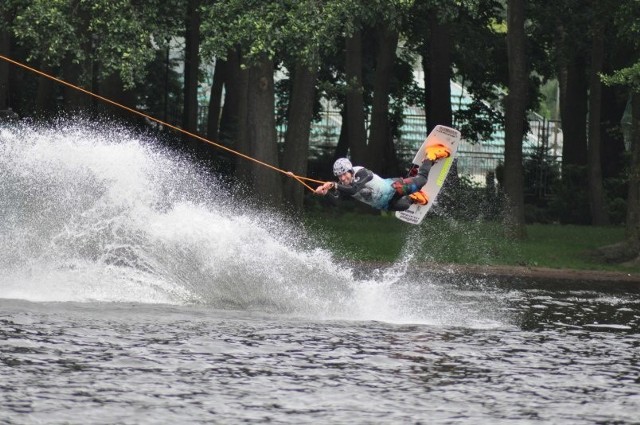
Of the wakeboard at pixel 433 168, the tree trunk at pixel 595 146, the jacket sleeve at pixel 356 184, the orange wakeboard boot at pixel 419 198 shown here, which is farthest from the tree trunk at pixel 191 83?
the jacket sleeve at pixel 356 184

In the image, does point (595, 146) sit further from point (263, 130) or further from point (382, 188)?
point (382, 188)

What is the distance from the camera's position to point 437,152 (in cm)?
2356

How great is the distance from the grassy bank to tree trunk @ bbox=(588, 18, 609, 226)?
7.27 feet

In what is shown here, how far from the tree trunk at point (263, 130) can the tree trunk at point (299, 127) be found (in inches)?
80.7

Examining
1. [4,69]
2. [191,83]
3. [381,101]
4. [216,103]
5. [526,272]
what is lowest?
[526,272]

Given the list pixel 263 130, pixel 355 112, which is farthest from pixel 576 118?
pixel 263 130

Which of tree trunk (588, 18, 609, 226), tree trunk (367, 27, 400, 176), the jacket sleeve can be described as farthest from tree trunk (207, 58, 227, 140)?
the jacket sleeve

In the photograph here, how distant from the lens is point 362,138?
4047cm

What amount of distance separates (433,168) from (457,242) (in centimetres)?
853

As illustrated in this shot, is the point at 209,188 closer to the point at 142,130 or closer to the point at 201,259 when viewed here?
the point at 142,130

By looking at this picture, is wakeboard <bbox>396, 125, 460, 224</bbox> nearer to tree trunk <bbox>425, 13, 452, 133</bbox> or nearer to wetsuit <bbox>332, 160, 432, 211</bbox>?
wetsuit <bbox>332, 160, 432, 211</bbox>

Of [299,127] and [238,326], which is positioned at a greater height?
[299,127]

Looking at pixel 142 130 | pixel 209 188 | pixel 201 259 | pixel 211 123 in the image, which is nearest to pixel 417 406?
pixel 201 259

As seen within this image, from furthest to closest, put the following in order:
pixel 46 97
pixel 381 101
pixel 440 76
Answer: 1. pixel 381 101
2. pixel 440 76
3. pixel 46 97
